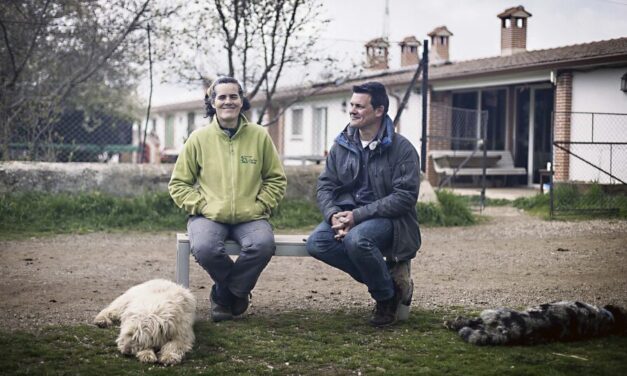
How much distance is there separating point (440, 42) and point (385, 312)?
23096 mm

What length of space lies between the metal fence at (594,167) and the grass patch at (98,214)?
9.27 ft

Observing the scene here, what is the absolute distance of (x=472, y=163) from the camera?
65.0ft

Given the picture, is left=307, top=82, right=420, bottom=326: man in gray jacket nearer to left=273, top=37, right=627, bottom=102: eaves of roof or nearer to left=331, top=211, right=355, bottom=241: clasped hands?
left=331, top=211, right=355, bottom=241: clasped hands

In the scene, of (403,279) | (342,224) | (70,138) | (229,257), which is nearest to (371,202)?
(342,224)

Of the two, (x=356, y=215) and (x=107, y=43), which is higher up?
(x=107, y=43)

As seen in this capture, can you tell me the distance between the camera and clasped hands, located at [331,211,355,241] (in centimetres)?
511


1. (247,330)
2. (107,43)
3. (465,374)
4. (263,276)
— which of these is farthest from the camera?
(107,43)

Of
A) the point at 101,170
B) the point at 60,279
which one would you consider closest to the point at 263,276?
the point at 60,279

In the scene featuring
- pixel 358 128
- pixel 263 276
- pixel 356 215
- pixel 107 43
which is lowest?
pixel 263 276

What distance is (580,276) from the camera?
7055 millimetres

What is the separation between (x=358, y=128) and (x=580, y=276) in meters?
2.99

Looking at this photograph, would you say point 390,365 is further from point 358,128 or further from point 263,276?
point 263,276

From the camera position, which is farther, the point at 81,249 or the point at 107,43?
the point at 107,43

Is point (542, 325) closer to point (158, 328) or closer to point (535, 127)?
point (158, 328)
